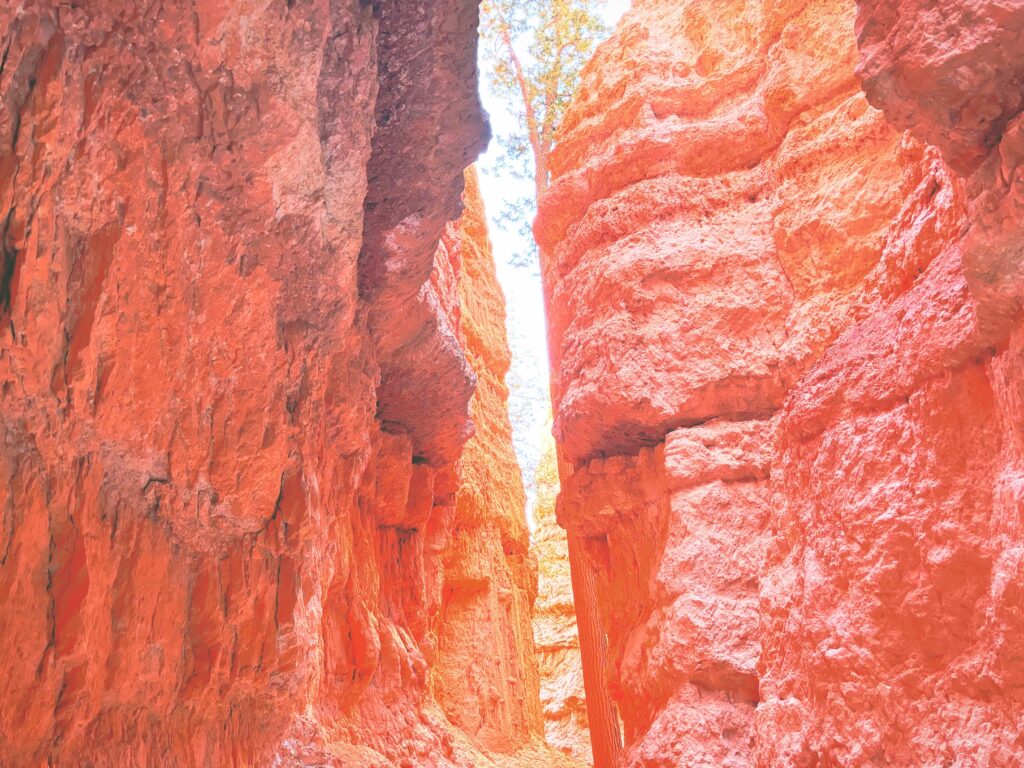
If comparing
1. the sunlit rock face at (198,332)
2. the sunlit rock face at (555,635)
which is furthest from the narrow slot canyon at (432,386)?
the sunlit rock face at (555,635)

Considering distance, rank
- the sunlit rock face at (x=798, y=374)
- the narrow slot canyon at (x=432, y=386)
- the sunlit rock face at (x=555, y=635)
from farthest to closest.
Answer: the sunlit rock face at (x=555, y=635), the narrow slot canyon at (x=432, y=386), the sunlit rock face at (x=798, y=374)

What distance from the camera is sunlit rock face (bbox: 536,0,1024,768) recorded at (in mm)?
2492

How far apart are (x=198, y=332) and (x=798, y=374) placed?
14.4 ft

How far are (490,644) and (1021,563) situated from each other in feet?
33.1

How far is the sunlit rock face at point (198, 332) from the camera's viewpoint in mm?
3021

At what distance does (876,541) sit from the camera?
9.61 ft

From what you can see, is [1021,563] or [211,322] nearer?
[1021,563]

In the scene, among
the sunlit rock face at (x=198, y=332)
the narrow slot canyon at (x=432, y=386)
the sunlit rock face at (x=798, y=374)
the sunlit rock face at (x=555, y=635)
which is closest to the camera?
the sunlit rock face at (x=798, y=374)

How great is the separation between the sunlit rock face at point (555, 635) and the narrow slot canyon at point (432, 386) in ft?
36.4

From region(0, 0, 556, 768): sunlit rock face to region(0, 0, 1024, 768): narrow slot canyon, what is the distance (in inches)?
0.6

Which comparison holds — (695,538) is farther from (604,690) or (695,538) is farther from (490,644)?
(490,644)

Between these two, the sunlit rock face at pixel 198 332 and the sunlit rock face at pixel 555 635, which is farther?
the sunlit rock face at pixel 555 635

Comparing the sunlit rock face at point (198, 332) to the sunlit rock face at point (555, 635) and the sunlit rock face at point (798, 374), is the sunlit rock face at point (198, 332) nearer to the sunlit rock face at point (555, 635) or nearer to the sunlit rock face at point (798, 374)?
the sunlit rock face at point (798, 374)

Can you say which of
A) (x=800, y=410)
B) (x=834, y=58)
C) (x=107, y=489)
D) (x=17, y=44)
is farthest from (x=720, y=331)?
(x=17, y=44)
